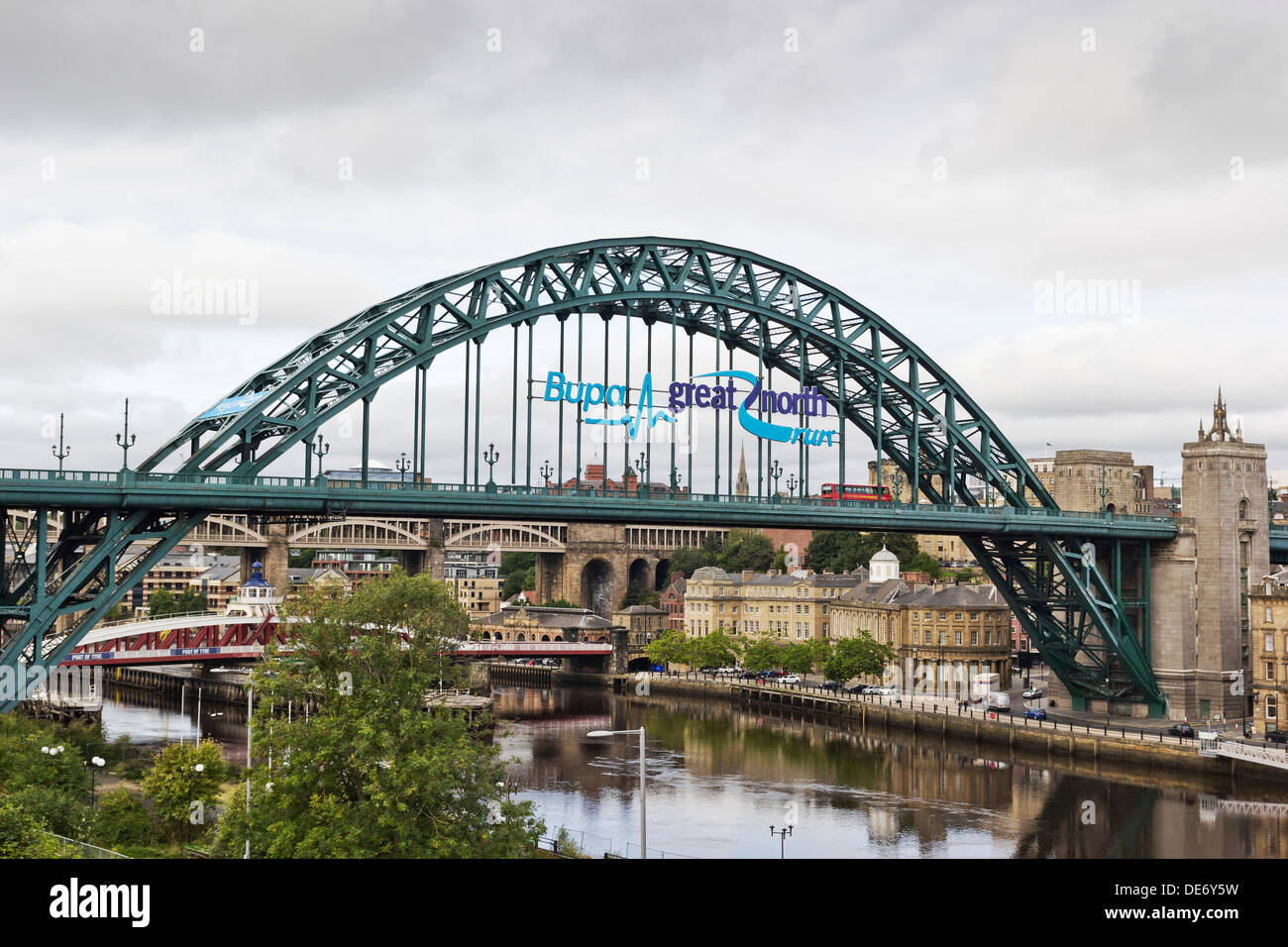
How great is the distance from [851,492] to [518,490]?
26.7 metres

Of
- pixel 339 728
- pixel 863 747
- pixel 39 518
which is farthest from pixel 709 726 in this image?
pixel 339 728

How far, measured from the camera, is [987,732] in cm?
8325

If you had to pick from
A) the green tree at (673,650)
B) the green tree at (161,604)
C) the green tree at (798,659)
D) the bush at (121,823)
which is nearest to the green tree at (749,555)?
the green tree at (673,650)

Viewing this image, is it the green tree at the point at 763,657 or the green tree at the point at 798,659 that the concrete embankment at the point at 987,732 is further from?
the green tree at the point at 798,659

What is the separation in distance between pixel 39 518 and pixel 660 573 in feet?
468

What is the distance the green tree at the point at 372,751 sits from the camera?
3186 cm

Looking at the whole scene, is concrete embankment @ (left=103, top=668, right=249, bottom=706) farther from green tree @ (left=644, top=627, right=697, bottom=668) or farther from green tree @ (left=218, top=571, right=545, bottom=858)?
green tree @ (left=218, top=571, right=545, bottom=858)

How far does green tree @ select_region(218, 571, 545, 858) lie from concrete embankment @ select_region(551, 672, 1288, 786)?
4731 centimetres

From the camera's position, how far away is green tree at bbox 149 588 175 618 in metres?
157

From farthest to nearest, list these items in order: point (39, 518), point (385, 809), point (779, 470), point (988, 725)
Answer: point (779, 470)
point (988, 725)
point (39, 518)
point (385, 809)

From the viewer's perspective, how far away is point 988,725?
8350 cm

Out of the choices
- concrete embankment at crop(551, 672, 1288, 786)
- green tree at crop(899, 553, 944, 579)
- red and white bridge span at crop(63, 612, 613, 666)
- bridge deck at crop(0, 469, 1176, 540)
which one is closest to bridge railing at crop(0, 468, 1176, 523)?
bridge deck at crop(0, 469, 1176, 540)

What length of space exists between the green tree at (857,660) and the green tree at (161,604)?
84810 mm
